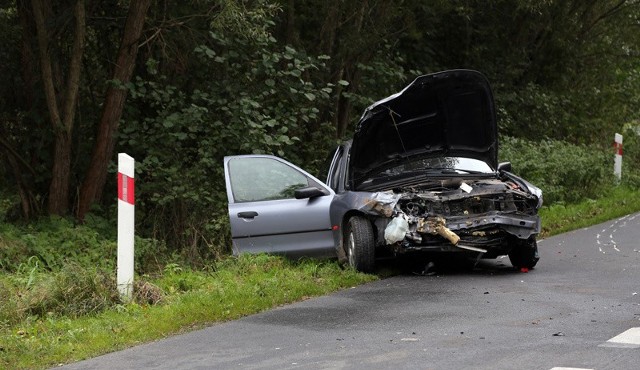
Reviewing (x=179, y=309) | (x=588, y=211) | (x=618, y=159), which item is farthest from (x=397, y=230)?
(x=618, y=159)

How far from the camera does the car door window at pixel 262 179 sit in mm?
12984

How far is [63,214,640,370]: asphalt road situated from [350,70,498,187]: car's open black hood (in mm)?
1647

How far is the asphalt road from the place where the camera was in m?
7.63

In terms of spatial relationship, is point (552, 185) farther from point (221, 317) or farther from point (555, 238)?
point (221, 317)

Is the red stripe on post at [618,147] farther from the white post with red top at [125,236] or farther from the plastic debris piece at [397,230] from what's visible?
the white post with red top at [125,236]

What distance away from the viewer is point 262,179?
43.1ft

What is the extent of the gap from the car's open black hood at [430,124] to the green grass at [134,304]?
152cm

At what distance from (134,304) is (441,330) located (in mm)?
2713

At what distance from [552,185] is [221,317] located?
12.3 meters

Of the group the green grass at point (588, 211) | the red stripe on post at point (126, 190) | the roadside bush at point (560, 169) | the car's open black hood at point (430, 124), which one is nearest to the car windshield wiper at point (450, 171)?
the car's open black hood at point (430, 124)

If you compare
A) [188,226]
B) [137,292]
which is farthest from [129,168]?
[188,226]

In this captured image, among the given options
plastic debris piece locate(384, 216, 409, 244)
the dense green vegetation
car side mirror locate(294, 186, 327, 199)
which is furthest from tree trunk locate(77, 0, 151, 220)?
plastic debris piece locate(384, 216, 409, 244)

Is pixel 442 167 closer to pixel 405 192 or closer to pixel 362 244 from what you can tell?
pixel 405 192

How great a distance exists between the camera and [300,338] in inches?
338
